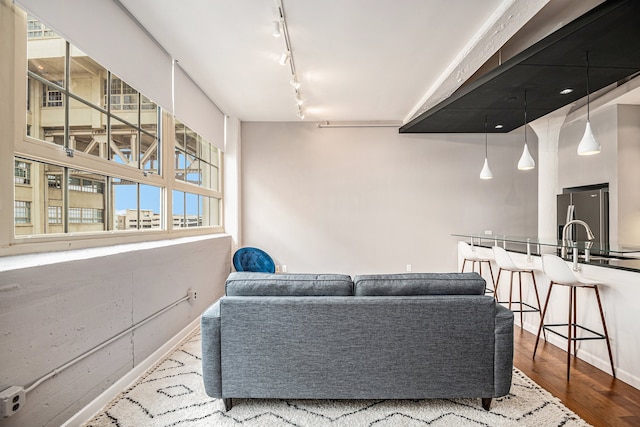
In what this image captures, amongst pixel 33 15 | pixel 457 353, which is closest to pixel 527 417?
pixel 457 353

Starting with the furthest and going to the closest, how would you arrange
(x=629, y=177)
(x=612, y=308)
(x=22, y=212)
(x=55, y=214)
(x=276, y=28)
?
1. (x=629, y=177)
2. (x=276, y=28)
3. (x=612, y=308)
4. (x=55, y=214)
5. (x=22, y=212)

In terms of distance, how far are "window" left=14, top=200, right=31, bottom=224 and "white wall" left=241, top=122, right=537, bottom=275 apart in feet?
12.8

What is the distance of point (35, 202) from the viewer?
6.64 ft

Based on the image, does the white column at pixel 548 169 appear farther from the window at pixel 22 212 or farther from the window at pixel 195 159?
the window at pixel 22 212

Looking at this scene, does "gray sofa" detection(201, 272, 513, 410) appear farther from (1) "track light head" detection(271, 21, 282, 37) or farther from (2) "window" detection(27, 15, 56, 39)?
(1) "track light head" detection(271, 21, 282, 37)

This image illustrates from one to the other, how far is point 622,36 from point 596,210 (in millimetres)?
2695

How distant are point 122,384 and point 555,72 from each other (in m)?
4.30

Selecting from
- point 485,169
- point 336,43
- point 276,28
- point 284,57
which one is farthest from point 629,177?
point 276,28

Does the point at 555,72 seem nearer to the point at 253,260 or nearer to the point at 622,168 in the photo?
the point at 622,168

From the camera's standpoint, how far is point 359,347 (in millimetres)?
2045

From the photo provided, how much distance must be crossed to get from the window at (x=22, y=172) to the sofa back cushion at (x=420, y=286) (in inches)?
76.4

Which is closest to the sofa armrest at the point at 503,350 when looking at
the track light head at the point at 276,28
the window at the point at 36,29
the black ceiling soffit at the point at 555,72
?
the black ceiling soffit at the point at 555,72

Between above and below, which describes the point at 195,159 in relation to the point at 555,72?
below

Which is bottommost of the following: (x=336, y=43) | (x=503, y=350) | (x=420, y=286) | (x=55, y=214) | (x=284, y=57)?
(x=503, y=350)
